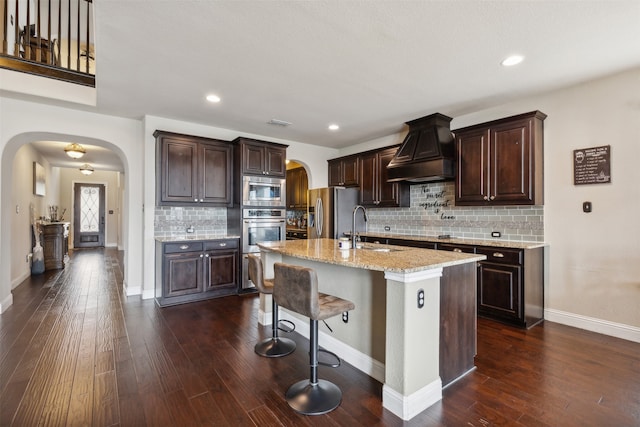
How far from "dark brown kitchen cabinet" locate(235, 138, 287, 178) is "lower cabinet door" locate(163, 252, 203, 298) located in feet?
5.03

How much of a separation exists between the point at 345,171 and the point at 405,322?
14.7 feet

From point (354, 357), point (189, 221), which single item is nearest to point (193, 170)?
point (189, 221)

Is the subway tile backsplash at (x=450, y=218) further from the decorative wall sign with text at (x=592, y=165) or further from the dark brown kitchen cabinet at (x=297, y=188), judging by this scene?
the dark brown kitchen cabinet at (x=297, y=188)

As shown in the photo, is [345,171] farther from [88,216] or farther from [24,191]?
[88,216]

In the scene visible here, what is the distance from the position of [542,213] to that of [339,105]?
9.27ft

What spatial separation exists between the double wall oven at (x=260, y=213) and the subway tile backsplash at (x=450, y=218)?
1.88 meters

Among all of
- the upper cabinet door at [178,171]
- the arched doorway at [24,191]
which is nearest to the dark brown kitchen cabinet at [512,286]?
the upper cabinet door at [178,171]

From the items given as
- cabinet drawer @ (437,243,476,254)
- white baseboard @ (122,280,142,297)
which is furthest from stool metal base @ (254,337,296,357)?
white baseboard @ (122,280,142,297)

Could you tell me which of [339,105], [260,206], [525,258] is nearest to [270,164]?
[260,206]

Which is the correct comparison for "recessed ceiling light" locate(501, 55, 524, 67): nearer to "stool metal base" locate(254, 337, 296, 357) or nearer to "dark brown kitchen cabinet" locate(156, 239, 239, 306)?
"stool metal base" locate(254, 337, 296, 357)

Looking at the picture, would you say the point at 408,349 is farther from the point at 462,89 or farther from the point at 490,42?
the point at 462,89

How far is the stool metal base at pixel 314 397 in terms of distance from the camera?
1911 millimetres

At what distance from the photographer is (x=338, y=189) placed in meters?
5.55

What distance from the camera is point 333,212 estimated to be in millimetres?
5508
